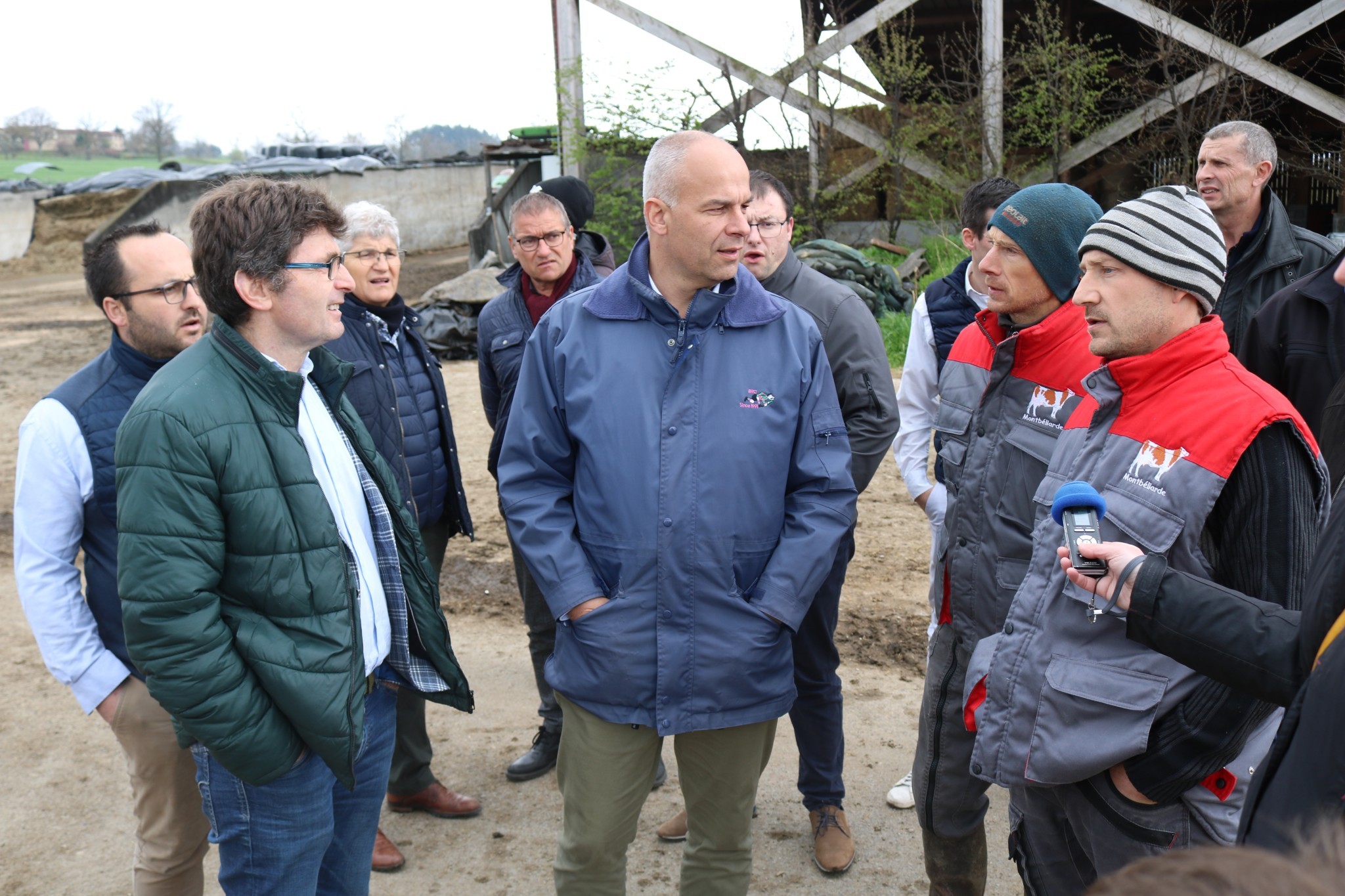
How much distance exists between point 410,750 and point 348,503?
5.46 feet

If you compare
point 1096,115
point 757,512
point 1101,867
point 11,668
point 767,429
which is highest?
point 1096,115

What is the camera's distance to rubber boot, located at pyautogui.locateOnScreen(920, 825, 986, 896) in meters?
2.96

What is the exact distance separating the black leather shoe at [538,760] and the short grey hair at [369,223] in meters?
1.97

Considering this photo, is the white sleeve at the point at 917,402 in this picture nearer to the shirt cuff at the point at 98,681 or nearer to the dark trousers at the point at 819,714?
the dark trousers at the point at 819,714

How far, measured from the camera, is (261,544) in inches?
87.8

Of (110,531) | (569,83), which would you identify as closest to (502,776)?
(110,531)

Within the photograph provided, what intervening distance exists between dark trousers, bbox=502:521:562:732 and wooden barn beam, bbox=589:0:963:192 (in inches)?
507

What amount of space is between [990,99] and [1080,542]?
14484mm

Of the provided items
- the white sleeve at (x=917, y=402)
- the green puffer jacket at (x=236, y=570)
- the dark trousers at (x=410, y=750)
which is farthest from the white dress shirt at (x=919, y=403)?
the green puffer jacket at (x=236, y=570)

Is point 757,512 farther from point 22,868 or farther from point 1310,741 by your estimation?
point 22,868

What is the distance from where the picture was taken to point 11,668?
5.21 metres

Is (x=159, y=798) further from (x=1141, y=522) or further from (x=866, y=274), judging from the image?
(x=866, y=274)

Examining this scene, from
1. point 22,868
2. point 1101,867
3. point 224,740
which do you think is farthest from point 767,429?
point 22,868

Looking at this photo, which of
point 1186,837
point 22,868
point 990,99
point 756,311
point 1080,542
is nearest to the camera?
point 1080,542
